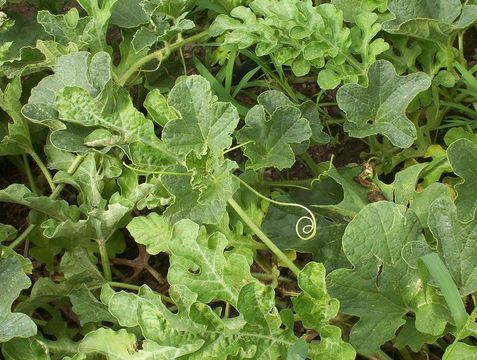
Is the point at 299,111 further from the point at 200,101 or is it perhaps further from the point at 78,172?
the point at 78,172

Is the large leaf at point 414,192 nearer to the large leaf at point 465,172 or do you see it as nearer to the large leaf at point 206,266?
the large leaf at point 465,172

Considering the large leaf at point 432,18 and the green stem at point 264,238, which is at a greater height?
the large leaf at point 432,18

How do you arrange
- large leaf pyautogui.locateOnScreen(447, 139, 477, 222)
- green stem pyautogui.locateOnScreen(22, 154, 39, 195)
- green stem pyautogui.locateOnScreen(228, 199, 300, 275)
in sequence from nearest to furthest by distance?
large leaf pyautogui.locateOnScreen(447, 139, 477, 222) → green stem pyautogui.locateOnScreen(228, 199, 300, 275) → green stem pyautogui.locateOnScreen(22, 154, 39, 195)

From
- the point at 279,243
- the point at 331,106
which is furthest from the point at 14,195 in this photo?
the point at 331,106

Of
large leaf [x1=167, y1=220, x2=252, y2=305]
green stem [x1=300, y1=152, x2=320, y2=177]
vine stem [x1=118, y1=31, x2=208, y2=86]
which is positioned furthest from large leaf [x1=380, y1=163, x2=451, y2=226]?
vine stem [x1=118, y1=31, x2=208, y2=86]

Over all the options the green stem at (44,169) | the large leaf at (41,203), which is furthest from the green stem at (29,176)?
the large leaf at (41,203)

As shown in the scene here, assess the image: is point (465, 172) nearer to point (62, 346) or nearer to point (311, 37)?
point (311, 37)

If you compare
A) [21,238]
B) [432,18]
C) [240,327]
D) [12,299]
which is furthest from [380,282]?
[21,238]

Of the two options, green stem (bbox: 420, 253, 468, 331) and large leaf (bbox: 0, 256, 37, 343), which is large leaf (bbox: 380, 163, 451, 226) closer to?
green stem (bbox: 420, 253, 468, 331)
